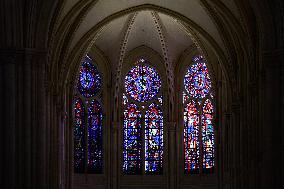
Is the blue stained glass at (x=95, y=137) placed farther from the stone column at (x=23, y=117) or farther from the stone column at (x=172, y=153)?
the stone column at (x=23, y=117)

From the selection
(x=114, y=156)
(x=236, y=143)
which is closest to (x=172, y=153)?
(x=114, y=156)

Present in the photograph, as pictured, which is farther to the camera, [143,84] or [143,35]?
[143,84]

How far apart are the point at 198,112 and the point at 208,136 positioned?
1166mm

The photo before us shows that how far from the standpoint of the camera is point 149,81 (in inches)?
1783

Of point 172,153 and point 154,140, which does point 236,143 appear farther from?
point 154,140

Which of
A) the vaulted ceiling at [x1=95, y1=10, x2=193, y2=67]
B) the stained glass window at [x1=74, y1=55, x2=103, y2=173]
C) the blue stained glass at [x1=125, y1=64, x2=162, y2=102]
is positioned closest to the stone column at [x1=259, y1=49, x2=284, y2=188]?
the vaulted ceiling at [x1=95, y1=10, x2=193, y2=67]

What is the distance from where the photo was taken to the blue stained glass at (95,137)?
44094 mm

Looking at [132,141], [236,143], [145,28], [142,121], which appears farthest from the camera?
[142,121]

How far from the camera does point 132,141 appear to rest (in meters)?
44.9

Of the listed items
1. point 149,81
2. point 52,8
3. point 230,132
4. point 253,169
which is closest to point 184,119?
point 149,81

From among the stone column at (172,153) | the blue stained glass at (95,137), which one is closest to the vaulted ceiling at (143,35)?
the blue stained glass at (95,137)

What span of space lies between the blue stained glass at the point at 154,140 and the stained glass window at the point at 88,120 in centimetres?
216

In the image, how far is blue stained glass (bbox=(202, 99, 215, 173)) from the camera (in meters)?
44.1

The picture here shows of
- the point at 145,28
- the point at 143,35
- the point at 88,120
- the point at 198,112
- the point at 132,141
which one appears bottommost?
the point at 132,141
